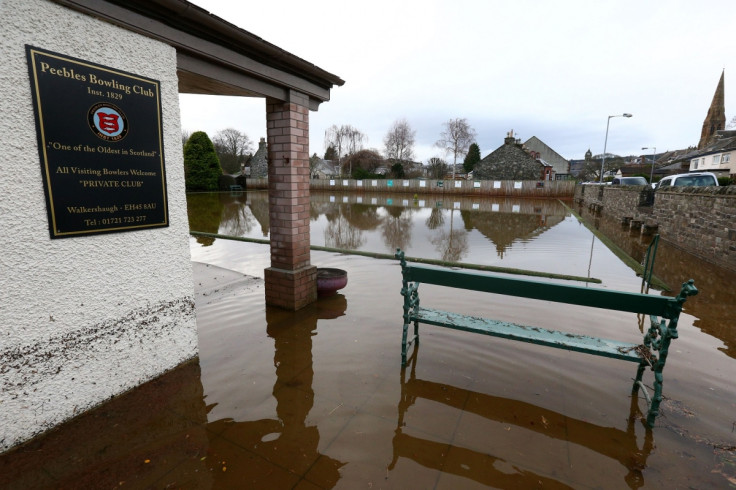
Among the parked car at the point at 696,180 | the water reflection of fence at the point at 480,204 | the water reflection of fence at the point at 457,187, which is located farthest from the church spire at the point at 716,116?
the parked car at the point at 696,180

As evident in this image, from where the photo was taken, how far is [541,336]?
3.32m

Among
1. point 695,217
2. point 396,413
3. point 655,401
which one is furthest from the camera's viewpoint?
point 695,217

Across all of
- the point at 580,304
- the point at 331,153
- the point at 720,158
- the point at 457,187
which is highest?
the point at 331,153

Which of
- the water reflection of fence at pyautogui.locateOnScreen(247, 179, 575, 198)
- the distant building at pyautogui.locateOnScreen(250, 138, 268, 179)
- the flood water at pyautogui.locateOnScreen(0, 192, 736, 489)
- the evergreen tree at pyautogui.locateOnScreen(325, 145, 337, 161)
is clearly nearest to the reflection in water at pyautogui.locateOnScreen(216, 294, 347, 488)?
the flood water at pyautogui.locateOnScreen(0, 192, 736, 489)

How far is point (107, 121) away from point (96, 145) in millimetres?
231

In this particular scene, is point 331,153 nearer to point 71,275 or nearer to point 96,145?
point 96,145

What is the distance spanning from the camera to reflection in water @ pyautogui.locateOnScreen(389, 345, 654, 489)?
91.4 inches

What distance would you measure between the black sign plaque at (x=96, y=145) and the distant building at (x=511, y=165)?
144 ft

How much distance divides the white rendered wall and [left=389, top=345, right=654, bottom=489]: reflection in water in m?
2.49

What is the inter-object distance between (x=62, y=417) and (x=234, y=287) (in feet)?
12.1

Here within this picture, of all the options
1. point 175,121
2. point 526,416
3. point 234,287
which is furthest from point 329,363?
point 234,287

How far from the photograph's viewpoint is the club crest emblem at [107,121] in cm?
275

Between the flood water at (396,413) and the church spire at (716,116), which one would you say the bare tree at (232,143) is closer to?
the flood water at (396,413)

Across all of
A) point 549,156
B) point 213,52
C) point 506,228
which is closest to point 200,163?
point 506,228
